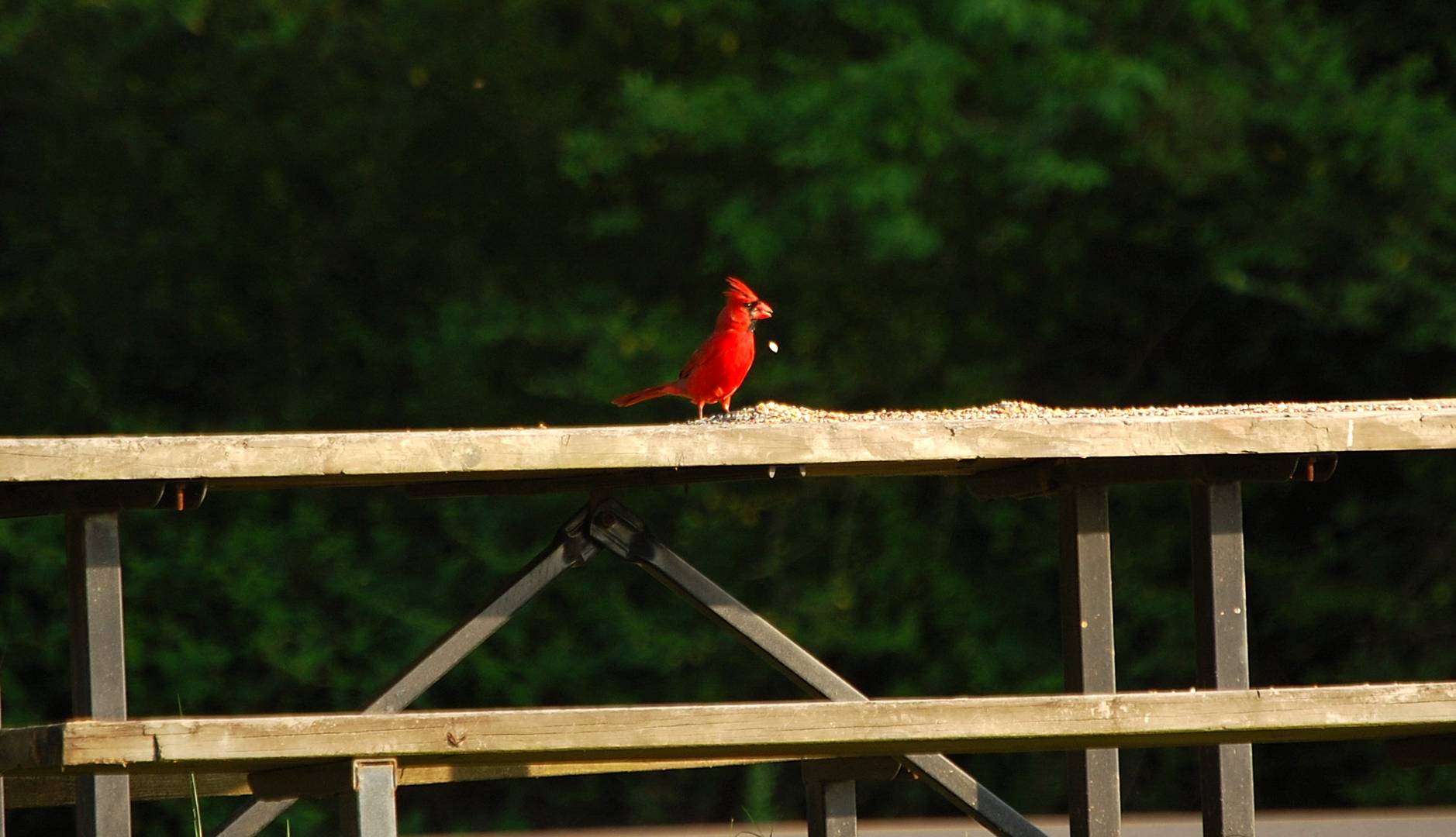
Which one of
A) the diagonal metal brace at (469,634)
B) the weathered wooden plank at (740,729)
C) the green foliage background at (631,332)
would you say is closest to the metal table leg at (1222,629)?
the weathered wooden plank at (740,729)

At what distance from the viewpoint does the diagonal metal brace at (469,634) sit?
3.24 metres

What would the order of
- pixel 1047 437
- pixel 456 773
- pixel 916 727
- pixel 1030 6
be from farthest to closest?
pixel 1030 6 < pixel 456 773 < pixel 1047 437 < pixel 916 727

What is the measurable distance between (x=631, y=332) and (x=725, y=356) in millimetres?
2776

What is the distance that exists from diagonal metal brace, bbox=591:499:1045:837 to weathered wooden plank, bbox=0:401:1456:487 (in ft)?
1.57

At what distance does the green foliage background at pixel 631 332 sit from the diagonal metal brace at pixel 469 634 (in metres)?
3.37

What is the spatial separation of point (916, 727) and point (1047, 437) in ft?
1.68

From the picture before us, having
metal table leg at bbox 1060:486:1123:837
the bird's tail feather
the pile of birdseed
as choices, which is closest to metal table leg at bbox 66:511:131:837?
the pile of birdseed

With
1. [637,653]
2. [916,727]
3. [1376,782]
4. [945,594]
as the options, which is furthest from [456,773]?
[1376,782]

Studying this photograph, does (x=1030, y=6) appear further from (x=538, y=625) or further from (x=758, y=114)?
(x=538, y=625)

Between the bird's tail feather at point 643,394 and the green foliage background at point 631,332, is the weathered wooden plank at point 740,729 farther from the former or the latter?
the green foliage background at point 631,332

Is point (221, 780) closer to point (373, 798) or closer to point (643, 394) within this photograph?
point (643, 394)

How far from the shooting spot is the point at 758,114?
22.1 ft

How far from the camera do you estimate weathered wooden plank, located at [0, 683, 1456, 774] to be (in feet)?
7.91

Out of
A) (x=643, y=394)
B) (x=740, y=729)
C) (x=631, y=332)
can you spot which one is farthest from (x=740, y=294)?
(x=631, y=332)
